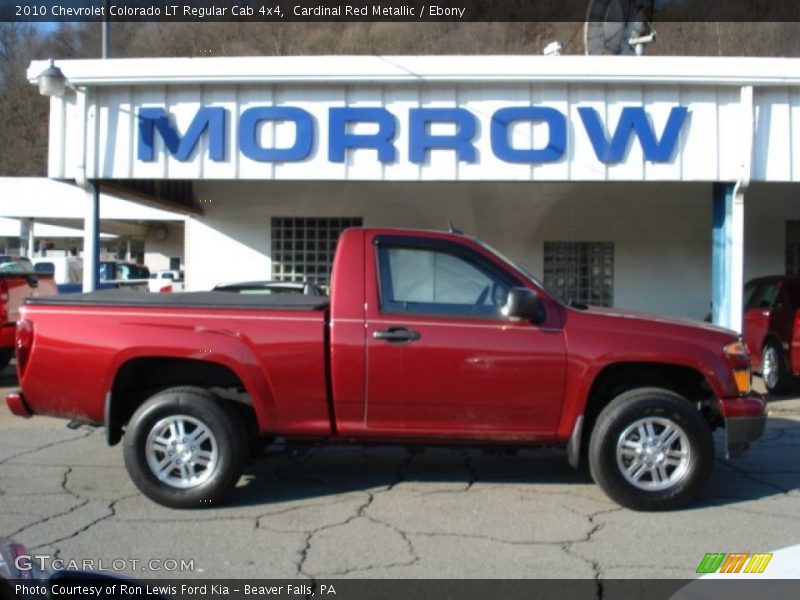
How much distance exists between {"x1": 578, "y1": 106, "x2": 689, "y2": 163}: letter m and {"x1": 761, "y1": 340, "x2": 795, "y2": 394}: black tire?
3.03m

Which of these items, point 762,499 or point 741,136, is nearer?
point 762,499

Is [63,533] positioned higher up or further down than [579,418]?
further down

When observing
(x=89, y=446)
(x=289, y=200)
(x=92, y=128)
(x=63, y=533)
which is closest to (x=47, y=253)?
(x=289, y=200)

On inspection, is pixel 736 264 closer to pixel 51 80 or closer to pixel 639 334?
pixel 639 334

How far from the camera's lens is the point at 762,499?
620 cm

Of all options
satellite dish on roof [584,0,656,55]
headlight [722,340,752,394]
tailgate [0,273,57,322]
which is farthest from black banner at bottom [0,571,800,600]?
satellite dish on roof [584,0,656,55]

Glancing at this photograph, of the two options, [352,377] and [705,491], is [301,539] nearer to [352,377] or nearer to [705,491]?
[352,377]

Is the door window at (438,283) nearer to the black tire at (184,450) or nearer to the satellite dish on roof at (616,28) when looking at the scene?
the black tire at (184,450)

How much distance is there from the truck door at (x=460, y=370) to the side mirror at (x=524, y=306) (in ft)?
0.27

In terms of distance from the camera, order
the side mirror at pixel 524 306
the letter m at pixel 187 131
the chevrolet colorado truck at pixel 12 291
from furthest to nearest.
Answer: the chevrolet colorado truck at pixel 12 291 → the letter m at pixel 187 131 → the side mirror at pixel 524 306

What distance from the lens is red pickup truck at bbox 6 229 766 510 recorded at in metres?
5.76

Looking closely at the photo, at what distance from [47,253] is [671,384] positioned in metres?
44.8

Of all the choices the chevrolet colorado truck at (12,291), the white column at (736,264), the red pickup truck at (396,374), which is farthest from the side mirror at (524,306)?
the chevrolet colorado truck at (12,291)

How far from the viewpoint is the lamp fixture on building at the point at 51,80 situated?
10.0 metres
